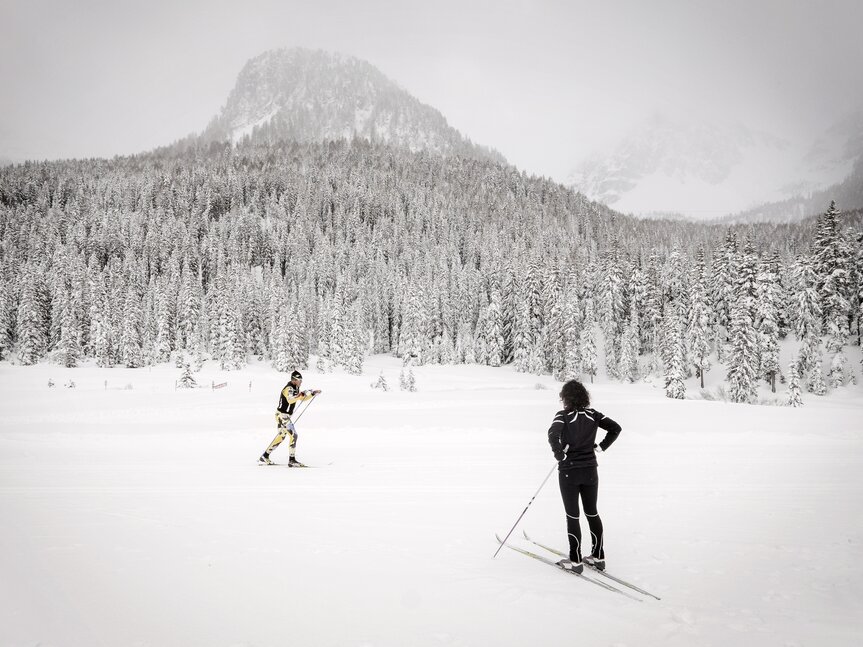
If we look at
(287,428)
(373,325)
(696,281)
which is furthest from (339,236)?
(287,428)

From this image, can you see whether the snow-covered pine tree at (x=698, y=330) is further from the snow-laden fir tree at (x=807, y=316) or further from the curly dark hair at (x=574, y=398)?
the curly dark hair at (x=574, y=398)

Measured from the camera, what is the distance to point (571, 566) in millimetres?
5609

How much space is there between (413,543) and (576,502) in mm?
2452

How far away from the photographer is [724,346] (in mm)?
55031

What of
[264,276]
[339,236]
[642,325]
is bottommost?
[642,325]

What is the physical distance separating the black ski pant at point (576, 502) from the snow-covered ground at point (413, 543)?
417 mm

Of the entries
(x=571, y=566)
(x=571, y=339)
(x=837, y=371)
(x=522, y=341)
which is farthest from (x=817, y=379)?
(x=571, y=566)

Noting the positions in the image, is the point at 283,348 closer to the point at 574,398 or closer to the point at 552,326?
the point at 552,326

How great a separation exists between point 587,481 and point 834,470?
948 centimetres

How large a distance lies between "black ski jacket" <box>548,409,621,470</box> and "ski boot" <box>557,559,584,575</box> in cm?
119

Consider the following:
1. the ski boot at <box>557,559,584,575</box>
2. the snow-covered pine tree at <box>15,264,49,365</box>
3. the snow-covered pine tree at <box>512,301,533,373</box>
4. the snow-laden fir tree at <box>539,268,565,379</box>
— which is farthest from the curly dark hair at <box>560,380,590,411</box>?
the snow-covered pine tree at <box>15,264,49,365</box>

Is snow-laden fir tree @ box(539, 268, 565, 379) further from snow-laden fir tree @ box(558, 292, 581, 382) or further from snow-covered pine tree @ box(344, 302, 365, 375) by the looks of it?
snow-covered pine tree @ box(344, 302, 365, 375)

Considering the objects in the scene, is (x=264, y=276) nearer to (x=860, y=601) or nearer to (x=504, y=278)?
(x=504, y=278)

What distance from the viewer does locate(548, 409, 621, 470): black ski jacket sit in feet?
18.6
